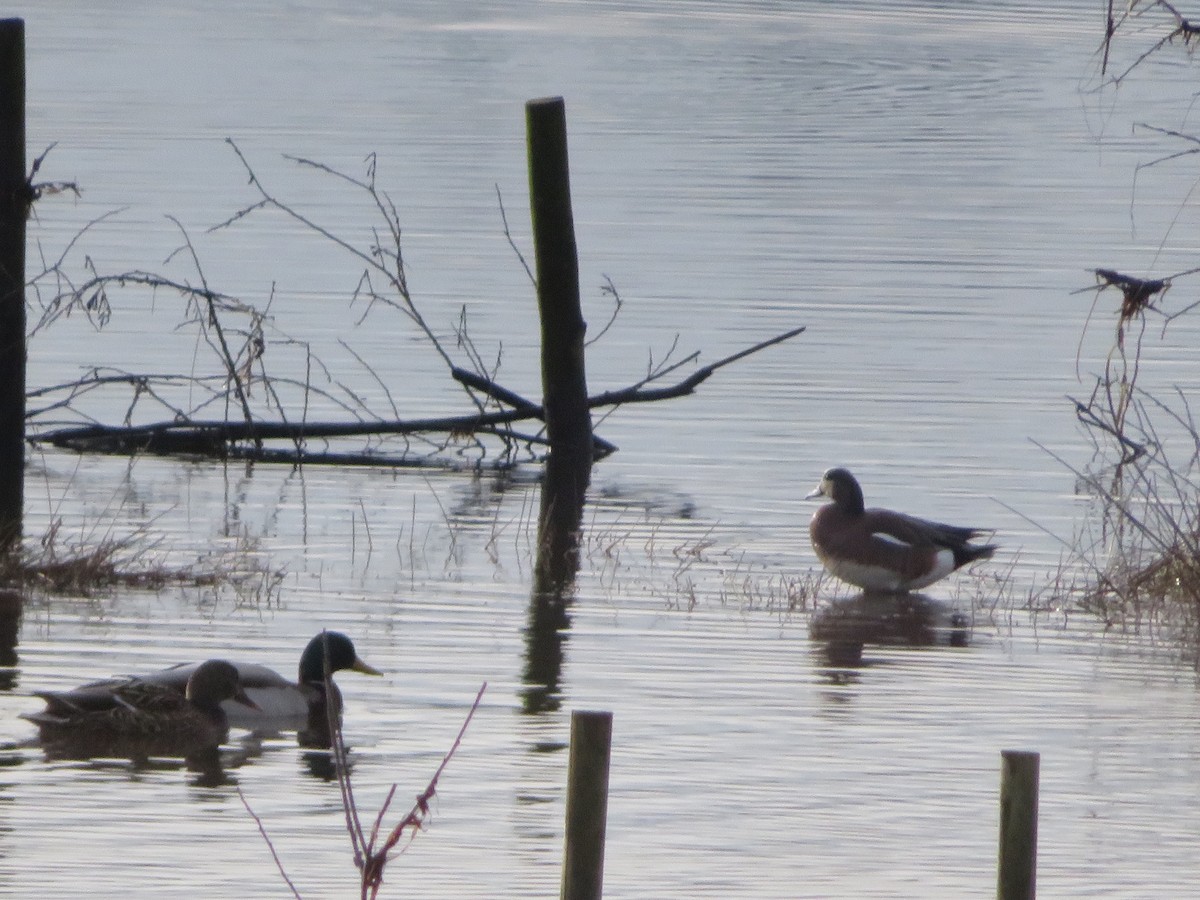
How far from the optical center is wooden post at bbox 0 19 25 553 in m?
13.4

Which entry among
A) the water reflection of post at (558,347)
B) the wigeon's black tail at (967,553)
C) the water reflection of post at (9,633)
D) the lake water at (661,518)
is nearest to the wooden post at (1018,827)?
the lake water at (661,518)

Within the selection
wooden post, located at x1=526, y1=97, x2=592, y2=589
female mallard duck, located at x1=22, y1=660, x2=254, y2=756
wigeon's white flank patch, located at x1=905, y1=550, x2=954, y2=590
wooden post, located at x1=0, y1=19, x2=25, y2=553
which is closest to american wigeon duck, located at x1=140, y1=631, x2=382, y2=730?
female mallard duck, located at x1=22, y1=660, x2=254, y2=756

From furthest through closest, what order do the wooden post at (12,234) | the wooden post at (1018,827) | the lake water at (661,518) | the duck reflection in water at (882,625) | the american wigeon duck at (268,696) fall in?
the wooden post at (12,234)
the duck reflection in water at (882,625)
the american wigeon duck at (268,696)
the lake water at (661,518)
the wooden post at (1018,827)

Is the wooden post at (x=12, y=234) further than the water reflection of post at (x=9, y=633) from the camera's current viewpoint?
Yes

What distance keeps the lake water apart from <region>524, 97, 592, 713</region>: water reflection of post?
25cm

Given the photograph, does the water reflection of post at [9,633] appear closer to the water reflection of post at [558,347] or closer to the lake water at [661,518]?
the lake water at [661,518]

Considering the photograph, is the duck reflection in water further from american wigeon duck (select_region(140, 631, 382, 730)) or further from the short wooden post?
the short wooden post

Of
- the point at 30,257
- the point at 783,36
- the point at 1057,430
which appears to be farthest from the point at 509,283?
the point at 783,36

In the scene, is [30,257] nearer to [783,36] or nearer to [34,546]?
[34,546]

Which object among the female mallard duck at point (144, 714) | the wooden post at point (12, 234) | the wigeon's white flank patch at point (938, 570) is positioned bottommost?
the female mallard duck at point (144, 714)

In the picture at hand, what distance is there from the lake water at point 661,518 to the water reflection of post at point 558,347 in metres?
0.25

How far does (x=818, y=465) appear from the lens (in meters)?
19.2

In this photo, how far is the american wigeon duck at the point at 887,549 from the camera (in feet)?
46.9

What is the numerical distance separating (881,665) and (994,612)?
62.4 inches
